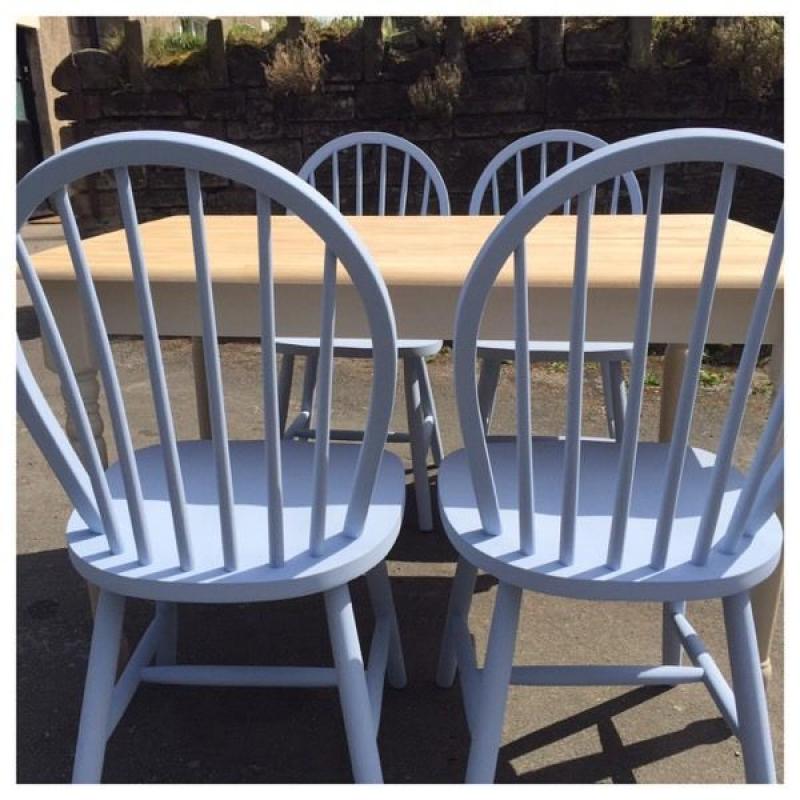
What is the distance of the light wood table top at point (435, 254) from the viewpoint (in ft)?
3.67

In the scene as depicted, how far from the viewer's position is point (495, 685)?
101 centimetres

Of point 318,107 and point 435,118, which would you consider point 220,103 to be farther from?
point 435,118

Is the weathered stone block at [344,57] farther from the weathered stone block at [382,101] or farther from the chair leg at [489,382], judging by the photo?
the chair leg at [489,382]

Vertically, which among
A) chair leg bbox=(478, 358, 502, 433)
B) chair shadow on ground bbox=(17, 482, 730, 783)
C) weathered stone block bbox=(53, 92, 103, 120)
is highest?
weathered stone block bbox=(53, 92, 103, 120)

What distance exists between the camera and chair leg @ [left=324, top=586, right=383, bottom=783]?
103 cm

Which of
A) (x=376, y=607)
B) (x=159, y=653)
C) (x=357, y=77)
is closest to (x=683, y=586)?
(x=376, y=607)

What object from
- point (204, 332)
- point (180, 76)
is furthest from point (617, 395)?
point (180, 76)

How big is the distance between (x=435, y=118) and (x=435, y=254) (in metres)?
2.44

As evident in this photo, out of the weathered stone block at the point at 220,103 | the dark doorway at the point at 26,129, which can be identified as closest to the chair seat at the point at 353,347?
the weathered stone block at the point at 220,103

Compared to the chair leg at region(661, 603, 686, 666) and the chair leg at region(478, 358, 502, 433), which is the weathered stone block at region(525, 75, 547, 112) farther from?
the chair leg at region(661, 603, 686, 666)

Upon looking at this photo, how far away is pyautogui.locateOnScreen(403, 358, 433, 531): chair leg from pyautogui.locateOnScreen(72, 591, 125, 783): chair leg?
982 mm

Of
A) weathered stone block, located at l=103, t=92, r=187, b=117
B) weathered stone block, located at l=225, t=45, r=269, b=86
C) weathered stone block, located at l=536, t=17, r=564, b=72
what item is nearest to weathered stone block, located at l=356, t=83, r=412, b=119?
weathered stone block, located at l=225, t=45, r=269, b=86

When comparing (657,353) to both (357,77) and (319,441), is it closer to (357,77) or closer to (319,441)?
(357,77)

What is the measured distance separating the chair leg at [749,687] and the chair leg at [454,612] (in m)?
0.40
